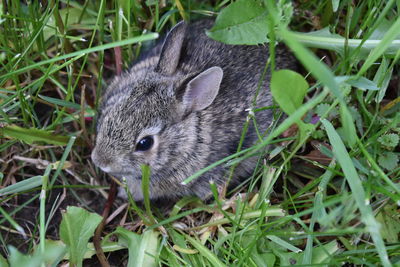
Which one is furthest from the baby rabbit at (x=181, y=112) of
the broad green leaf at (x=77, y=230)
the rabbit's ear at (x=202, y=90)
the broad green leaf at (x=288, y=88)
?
the broad green leaf at (x=288, y=88)

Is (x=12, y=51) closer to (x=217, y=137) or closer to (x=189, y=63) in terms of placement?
(x=189, y=63)

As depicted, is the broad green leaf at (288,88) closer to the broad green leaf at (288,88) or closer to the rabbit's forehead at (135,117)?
the broad green leaf at (288,88)

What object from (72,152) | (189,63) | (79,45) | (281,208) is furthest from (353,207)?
(79,45)

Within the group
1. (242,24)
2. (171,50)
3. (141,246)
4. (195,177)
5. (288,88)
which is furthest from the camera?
(171,50)

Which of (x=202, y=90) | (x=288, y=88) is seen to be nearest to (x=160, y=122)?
(x=202, y=90)

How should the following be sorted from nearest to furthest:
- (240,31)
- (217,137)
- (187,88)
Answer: (240,31) < (187,88) < (217,137)

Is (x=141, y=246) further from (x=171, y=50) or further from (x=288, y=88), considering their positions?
(x=288, y=88)

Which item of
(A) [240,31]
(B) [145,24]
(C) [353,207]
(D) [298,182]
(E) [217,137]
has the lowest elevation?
(D) [298,182]
